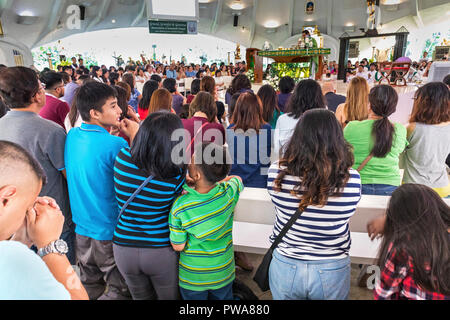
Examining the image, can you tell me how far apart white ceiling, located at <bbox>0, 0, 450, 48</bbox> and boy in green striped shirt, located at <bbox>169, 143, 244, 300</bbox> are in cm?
1491

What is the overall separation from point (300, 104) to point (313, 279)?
1516mm

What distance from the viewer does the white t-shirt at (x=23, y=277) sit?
22.3 inches

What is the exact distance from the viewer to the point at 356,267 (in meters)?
2.07

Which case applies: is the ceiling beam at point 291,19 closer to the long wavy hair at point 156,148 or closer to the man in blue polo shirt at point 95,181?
the man in blue polo shirt at point 95,181

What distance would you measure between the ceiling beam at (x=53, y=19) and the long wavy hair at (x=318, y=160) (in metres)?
16.6

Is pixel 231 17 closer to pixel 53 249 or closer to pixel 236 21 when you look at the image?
pixel 236 21

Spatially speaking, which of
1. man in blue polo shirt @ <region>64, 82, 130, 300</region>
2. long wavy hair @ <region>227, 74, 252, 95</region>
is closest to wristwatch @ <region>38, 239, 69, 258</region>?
man in blue polo shirt @ <region>64, 82, 130, 300</region>

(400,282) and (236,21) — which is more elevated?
(236,21)

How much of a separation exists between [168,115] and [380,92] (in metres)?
1.43

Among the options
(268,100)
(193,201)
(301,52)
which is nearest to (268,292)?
(193,201)

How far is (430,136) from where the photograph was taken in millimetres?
1872
